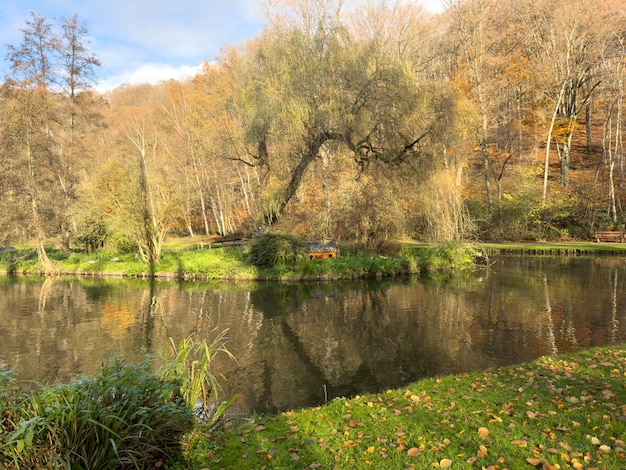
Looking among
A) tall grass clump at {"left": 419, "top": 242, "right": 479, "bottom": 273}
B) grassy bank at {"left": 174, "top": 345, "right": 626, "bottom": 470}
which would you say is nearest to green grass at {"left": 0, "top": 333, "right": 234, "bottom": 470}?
grassy bank at {"left": 174, "top": 345, "right": 626, "bottom": 470}

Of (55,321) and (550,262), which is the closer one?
(55,321)

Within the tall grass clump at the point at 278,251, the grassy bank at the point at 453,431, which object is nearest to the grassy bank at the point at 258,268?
the tall grass clump at the point at 278,251

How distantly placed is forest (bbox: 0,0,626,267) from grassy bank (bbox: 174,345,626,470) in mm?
12300

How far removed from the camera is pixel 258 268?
18422 millimetres

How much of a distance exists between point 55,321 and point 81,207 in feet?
42.4

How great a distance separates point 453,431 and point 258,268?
1471cm

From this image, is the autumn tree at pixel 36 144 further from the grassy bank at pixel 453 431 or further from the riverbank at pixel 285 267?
the grassy bank at pixel 453 431

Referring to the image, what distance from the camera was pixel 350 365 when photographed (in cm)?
791

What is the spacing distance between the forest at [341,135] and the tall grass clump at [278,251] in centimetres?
125

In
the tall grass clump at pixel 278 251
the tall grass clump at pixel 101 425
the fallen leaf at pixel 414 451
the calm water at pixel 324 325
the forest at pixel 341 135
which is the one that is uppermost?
the forest at pixel 341 135

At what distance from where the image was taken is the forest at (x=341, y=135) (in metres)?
16.4

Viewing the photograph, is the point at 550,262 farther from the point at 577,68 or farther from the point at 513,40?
the point at 513,40

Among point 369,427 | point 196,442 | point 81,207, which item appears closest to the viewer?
point 196,442

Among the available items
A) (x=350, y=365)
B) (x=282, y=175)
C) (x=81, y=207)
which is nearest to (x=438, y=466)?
(x=350, y=365)
